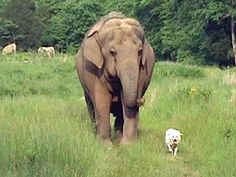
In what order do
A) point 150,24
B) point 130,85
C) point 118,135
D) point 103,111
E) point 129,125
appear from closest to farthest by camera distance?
point 130,85
point 129,125
point 103,111
point 118,135
point 150,24

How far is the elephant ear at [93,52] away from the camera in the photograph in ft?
31.3

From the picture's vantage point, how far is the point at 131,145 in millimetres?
9102

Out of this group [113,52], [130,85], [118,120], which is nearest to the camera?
[130,85]

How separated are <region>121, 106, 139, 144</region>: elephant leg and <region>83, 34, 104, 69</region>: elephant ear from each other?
76 centimetres

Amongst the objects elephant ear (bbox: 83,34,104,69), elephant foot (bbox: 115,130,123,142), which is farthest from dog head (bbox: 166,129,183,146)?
elephant ear (bbox: 83,34,104,69)

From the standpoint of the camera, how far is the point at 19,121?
358 inches

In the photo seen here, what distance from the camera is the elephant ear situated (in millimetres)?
9547

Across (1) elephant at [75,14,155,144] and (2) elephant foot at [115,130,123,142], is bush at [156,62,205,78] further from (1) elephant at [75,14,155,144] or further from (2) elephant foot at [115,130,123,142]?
(1) elephant at [75,14,155,144]

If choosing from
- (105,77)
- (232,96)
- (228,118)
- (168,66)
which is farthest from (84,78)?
(168,66)

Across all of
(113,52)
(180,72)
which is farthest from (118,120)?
(180,72)

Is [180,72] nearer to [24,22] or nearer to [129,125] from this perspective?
[129,125]

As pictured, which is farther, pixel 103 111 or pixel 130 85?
pixel 103 111

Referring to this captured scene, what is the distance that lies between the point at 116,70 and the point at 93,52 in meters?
0.58

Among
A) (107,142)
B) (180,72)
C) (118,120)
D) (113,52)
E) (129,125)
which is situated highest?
(113,52)
